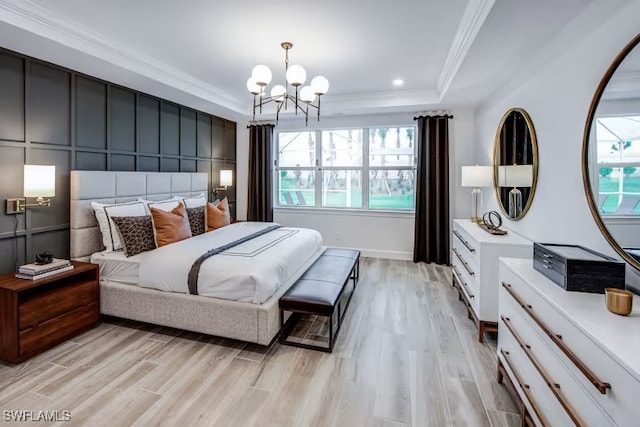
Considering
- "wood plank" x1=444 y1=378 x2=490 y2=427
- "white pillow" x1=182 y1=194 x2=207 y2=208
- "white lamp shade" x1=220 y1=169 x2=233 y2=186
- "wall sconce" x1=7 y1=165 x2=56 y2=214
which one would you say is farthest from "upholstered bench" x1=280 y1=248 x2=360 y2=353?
"white lamp shade" x1=220 y1=169 x2=233 y2=186

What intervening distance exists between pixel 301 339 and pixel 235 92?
3.60m

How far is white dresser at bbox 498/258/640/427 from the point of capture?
1.00 metres

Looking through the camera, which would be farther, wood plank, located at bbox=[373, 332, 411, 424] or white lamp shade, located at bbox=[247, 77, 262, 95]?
white lamp shade, located at bbox=[247, 77, 262, 95]

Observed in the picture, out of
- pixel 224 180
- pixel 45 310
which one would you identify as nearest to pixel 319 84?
pixel 45 310

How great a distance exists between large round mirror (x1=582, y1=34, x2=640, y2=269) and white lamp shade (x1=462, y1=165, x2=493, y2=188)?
1.64 m

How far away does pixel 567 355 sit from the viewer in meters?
1.22

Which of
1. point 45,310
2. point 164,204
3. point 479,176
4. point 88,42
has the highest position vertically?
point 88,42

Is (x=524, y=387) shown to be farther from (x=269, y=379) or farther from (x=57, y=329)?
(x=57, y=329)

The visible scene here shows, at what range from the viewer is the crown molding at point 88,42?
2258 millimetres

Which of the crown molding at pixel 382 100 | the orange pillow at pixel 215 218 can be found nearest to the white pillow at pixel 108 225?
the orange pillow at pixel 215 218

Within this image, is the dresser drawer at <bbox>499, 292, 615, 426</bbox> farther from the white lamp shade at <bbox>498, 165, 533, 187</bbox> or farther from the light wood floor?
the white lamp shade at <bbox>498, 165, 533, 187</bbox>

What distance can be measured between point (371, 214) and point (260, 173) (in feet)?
7.10

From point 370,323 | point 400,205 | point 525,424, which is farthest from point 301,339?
point 400,205

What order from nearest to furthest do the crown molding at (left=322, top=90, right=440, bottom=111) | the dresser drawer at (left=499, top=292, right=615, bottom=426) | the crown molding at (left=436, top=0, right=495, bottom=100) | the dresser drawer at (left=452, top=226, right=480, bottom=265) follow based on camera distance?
the dresser drawer at (left=499, top=292, right=615, bottom=426), the crown molding at (left=436, top=0, right=495, bottom=100), the dresser drawer at (left=452, top=226, right=480, bottom=265), the crown molding at (left=322, top=90, right=440, bottom=111)
